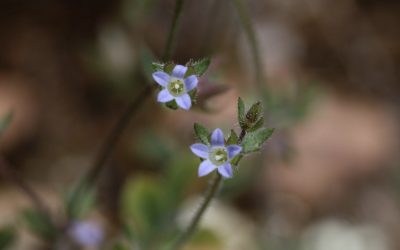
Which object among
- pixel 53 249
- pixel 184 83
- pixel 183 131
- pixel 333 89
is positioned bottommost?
pixel 184 83

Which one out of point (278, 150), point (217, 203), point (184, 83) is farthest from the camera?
point (217, 203)

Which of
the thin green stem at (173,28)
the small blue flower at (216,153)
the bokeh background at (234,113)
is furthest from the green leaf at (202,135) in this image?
the bokeh background at (234,113)

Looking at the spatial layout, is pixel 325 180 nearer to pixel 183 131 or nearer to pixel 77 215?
pixel 183 131

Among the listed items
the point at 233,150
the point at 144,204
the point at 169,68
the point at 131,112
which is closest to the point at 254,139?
the point at 233,150

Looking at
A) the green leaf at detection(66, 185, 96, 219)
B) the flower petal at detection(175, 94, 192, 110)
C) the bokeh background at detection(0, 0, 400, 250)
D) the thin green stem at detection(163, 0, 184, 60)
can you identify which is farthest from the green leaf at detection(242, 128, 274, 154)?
the bokeh background at detection(0, 0, 400, 250)

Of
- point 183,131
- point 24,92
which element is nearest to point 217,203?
point 183,131

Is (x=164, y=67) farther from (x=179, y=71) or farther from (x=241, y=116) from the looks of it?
(x=241, y=116)

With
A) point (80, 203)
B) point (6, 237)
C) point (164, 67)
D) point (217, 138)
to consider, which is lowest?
point (217, 138)
